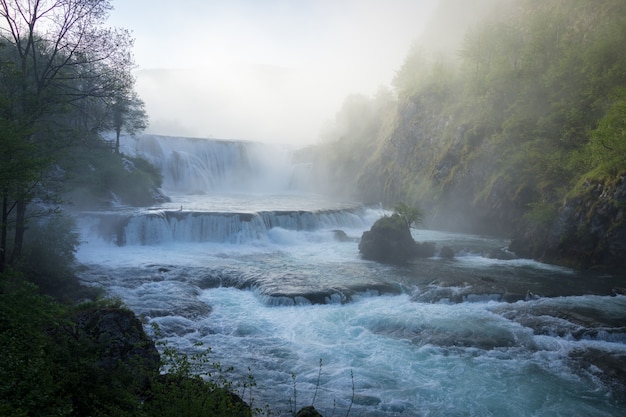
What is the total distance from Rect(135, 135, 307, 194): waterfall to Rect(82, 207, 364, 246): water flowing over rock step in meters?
20.6

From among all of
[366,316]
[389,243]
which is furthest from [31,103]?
[389,243]

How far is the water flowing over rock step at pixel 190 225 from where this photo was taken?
90.8 ft

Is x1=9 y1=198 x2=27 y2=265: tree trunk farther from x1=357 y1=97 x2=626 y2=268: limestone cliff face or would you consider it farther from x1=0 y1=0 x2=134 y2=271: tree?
x1=357 y1=97 x2=626 y2=268: limestone cliff face

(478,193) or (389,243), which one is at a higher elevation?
(478,193)

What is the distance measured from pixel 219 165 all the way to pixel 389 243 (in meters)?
38.9

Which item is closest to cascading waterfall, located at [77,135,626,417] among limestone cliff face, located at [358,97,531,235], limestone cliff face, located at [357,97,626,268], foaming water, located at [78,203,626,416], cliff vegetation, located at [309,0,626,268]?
foaming water, located at [78,203,626,416]

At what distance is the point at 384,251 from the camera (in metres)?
25.7

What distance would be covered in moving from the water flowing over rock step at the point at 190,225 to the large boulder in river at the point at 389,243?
6.92 meters

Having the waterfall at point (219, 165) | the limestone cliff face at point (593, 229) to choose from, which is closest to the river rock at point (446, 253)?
the limestone cliff face at point (593, 229)

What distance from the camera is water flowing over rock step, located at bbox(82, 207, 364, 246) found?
27.7 metres

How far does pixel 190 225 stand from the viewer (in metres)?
29.8

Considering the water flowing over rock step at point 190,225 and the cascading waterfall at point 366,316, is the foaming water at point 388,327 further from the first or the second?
the water flowing over rock step at point 190,225

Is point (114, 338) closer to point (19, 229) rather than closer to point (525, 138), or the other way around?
point (19, 229)

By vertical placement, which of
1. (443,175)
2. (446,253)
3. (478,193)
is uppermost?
(443,175)
